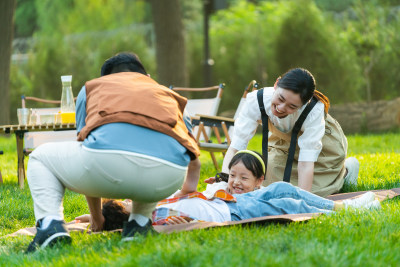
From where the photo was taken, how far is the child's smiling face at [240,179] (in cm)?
460

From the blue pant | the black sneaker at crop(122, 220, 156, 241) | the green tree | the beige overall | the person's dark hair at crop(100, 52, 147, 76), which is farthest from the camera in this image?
the green tree

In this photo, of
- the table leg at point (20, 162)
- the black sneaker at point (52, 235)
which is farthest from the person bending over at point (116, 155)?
the table leg at point (20, 162)

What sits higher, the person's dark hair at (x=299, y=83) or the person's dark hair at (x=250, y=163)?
the person's dark hair at (x=299, y=83)

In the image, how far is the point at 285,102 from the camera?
4.41 meters

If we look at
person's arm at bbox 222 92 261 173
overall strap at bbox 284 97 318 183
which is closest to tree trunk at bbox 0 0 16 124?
person's arm at bbox 222 92 261 173

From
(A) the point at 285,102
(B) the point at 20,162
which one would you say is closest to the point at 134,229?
(A) the point at 285,102

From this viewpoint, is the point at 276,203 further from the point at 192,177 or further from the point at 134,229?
the point at 134,229

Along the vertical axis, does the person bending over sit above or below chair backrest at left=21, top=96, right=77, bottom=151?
above

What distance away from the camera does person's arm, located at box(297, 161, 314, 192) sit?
4.76 metres

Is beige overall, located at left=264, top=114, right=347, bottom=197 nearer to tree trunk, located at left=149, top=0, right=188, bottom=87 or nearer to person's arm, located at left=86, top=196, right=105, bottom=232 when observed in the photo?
person's arm, located at left=86, top=196, right=105, bottom=232

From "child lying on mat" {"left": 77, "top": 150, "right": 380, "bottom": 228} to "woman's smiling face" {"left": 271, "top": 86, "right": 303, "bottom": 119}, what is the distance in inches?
15.3

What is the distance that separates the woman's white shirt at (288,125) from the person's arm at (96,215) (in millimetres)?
1379

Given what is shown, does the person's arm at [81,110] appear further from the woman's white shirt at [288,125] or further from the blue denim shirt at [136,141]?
the woman's white shirt at [288,125]

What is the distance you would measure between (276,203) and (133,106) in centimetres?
131
